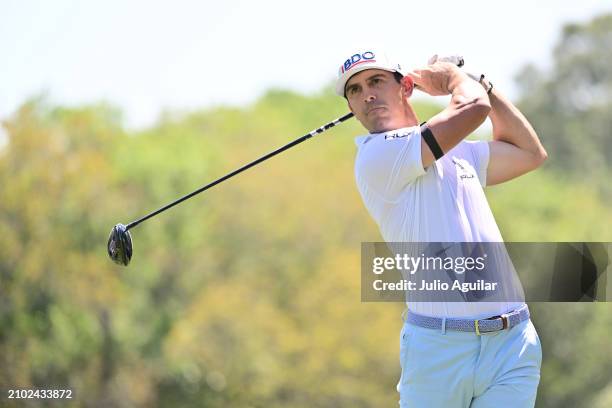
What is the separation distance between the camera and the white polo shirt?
409 cm

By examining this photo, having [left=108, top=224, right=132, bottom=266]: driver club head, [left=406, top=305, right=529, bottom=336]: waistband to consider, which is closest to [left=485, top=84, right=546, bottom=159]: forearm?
[left=406, top=305, right=529, bottom=336]: waistband

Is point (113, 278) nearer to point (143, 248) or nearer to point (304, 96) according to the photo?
point (143, 248)

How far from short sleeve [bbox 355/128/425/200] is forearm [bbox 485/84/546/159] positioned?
63 centimetres

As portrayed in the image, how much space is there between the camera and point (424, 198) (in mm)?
4141

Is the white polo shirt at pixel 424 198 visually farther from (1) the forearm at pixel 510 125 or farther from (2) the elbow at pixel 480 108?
(1) the forearm at pixel 510 125

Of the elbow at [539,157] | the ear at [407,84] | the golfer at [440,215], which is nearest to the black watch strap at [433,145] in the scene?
the golfer at [440,215]

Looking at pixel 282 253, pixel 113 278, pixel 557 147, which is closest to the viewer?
pixel 113 278

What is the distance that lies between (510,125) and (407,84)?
53 centimetres

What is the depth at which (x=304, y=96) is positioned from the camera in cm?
7394

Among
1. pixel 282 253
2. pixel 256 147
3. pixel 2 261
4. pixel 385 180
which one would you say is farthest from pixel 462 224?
pixel 256 147

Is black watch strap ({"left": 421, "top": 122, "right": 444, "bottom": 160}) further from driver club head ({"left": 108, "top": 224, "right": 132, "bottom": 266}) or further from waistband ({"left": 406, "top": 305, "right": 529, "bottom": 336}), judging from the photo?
driver club head ({"left": 108, "top": 224, "right": 132, "bottom": 266})

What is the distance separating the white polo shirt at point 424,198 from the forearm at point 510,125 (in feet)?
1.28

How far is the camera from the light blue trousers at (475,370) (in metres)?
4.02

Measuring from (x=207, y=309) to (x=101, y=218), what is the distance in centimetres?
481
